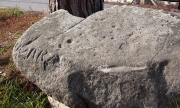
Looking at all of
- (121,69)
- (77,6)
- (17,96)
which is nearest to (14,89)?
(17,96)

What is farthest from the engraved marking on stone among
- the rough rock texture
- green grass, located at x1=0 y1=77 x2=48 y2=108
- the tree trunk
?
the tree trunk

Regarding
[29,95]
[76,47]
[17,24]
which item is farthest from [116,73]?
[17,24]

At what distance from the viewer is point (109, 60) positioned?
87.4 inches

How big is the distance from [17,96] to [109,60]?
1290 mm

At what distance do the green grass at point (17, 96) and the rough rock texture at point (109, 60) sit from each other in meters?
0.49

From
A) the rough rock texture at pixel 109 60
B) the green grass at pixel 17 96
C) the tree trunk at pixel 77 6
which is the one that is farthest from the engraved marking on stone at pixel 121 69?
the tree trunk at pixel 77 6

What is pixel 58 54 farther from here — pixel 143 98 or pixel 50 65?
pixel 143 98

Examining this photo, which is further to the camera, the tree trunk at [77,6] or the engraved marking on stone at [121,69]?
the tree trunk at [77,6]

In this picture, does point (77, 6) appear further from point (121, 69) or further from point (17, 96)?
point (121, 69)

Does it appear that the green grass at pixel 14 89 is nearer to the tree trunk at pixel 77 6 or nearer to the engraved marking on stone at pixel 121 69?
the tree trunk at pixel 77 6

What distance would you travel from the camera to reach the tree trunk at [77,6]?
11.7ft

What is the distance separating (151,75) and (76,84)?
58cm

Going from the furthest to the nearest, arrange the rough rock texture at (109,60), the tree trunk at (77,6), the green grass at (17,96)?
the tree trunk at (77,6), the green grass at (17,96), the rough rock texture at (109,60)

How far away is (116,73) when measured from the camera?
2158 millimetres
